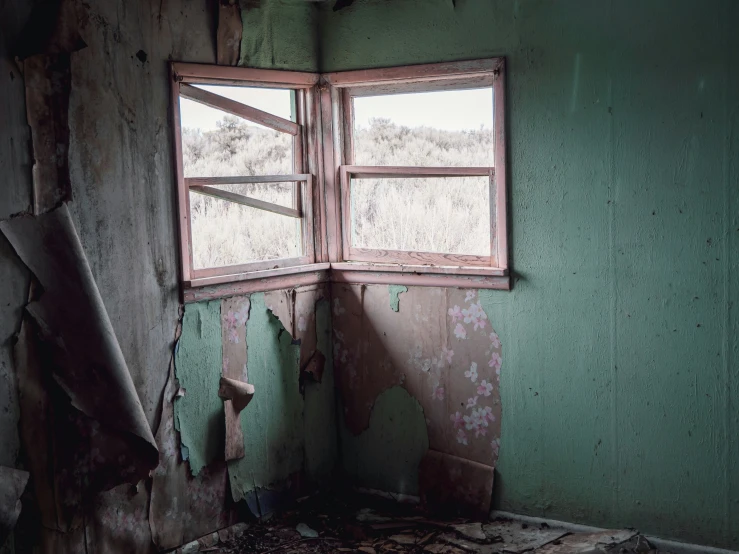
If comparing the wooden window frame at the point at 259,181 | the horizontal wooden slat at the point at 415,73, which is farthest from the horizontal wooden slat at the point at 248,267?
the horizontal wooden slat at the point at 415,73

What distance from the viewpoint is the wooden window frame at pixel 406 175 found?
3895 mm

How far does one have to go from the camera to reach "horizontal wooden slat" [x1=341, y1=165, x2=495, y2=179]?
13.1 ft

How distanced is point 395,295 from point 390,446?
0.80 meters

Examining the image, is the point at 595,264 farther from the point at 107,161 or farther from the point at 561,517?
the point at 107,161

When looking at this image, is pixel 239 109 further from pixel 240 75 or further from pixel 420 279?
pixel 420 279

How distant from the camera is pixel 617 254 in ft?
12.0

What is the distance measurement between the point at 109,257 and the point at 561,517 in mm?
2372

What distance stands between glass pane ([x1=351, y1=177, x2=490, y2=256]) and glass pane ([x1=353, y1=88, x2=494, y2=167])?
0.37 ft

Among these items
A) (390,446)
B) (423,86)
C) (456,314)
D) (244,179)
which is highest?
(423,86)

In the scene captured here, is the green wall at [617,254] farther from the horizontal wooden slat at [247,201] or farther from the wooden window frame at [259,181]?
the horizontal wooden slat at [247,201]

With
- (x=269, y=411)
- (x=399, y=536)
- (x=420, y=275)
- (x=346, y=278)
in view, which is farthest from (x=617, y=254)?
(x=269, y=411)

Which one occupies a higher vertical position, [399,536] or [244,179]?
[244,179]

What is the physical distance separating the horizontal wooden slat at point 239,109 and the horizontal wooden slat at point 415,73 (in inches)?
12.9

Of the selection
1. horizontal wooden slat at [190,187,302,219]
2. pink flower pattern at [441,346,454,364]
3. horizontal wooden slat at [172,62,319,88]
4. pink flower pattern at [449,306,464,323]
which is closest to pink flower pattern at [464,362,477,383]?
pink flower pattern at [441,346,454,364]
